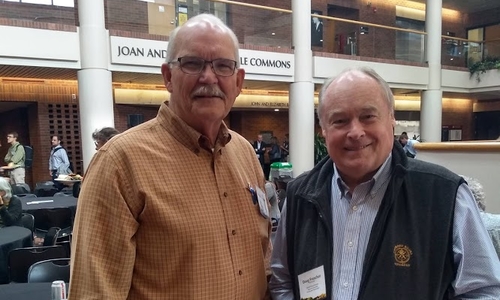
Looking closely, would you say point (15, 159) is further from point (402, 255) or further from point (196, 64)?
point (402, 255)

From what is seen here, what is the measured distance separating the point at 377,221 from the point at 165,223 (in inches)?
23.4

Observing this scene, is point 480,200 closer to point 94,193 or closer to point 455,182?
point 455,182

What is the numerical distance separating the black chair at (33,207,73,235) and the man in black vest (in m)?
4.34

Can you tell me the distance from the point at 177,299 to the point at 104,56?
6833 millimetres

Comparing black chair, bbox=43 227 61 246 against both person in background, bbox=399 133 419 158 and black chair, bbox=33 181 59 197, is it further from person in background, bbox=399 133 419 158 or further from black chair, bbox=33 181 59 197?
person in background, bbox=399 133 419 158

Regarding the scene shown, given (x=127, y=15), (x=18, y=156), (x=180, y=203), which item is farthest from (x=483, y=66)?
(x=180, y=203)

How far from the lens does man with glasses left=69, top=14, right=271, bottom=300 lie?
1095mm

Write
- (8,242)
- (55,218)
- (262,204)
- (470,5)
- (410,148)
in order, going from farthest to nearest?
(470,5)
(410,148)
(55,218)
(8,242)
(262,204)

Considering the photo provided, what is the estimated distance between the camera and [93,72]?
23.1 ft

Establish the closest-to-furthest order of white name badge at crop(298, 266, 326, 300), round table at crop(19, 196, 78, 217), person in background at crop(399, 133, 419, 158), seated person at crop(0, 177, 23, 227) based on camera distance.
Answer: white name badge at crop(298, 266, 326, 300)
person in background at crop(399, 133, 419, 158)
seated person at crop(0, 177, 23, 227)
round table at crop(19, 196, 78, 217)

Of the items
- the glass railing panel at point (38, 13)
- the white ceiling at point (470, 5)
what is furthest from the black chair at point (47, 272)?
the white ceiling at point (470, 5)

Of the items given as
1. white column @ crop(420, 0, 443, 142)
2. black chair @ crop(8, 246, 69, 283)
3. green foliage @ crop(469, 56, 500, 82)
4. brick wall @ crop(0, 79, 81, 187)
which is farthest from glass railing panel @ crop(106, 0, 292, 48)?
green foliage @ crop(469, 56, 500, 82)

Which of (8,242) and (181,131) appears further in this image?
(8,242)

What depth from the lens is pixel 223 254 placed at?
1.22m
